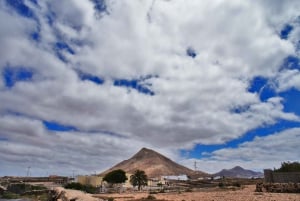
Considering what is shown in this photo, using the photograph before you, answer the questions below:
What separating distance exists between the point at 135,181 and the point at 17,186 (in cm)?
3986

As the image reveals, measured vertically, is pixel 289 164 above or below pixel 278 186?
A: above

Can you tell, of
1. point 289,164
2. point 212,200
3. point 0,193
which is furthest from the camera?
point 289,164

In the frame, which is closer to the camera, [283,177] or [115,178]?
[283,177]

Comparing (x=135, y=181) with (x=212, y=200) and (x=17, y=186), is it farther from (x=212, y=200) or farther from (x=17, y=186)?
(x=212, y=200)

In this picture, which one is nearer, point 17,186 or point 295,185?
point 295,185

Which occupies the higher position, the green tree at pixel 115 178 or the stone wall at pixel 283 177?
the green tree at pixel 115 178

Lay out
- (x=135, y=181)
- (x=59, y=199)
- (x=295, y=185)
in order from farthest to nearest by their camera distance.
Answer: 1. (x=135, y=181)
2. (x=295, y=185)
3. (x=59, y=199)

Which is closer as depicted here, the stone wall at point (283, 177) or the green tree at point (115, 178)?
the stone wall at point (283, 177)

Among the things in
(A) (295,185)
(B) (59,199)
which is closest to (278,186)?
(A) (295,185)

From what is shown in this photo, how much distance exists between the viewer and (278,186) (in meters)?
62.4

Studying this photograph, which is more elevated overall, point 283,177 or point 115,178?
point 115,178

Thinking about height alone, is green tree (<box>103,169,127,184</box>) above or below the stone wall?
above

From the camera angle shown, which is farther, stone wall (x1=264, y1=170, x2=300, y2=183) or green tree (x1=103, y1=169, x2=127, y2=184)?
green tree (x1=103, y1=169, x2=127, y2=184)

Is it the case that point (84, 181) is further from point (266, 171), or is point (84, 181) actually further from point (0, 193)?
point (266, 171)
